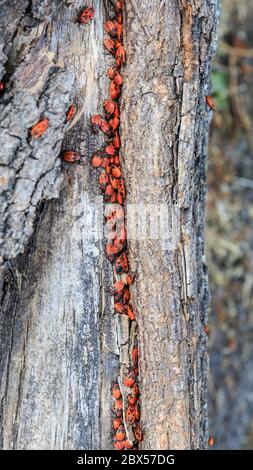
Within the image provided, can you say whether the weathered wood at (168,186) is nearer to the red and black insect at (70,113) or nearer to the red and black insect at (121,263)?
the red and black insect at (121,263)

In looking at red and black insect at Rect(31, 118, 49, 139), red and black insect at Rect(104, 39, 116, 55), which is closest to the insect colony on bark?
red and black insect at Rect(104, 39, 116, 55)

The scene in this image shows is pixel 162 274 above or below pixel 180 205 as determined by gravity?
below

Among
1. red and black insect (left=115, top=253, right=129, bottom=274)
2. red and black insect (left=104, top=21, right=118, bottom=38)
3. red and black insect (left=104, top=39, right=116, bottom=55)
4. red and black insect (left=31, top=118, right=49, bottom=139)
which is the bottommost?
red and black insect (left=115, top=253, right=129, bottom=274)

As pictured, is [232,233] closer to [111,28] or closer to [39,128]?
[111,28]

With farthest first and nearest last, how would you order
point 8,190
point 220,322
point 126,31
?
point 220,322, point 126,31, point 8,190

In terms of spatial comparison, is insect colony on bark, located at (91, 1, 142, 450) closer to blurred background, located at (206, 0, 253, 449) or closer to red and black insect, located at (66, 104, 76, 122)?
red and black insect, located at (66, 104, 76, 122)

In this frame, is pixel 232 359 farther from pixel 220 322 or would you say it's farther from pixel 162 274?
pixel 162 274
